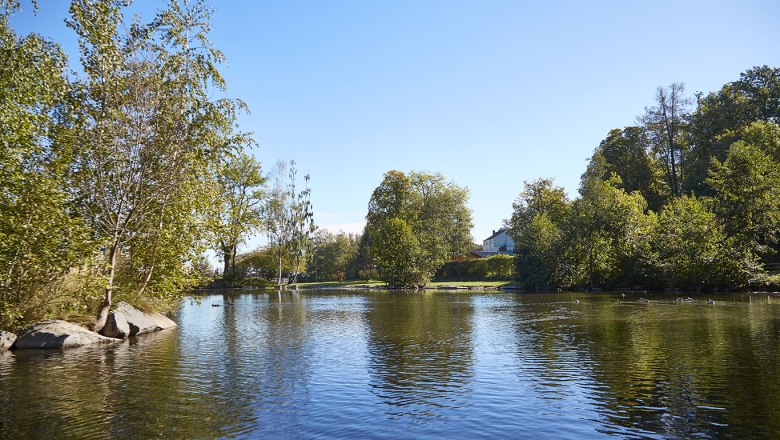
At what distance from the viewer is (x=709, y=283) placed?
5003cm

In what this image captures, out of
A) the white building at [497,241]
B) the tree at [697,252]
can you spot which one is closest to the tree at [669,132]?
the tree at [697,252]

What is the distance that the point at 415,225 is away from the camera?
309ft

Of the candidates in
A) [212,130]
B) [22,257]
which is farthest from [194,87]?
[22,257]

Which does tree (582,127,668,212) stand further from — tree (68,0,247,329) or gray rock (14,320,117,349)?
gray rock (14,320,117,349)

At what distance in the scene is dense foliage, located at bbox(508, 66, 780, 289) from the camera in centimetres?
4900

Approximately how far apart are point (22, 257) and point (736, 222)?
56.6 m

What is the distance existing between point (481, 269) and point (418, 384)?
249ft

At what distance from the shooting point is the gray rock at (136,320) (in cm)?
2743

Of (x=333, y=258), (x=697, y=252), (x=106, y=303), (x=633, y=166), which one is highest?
(x=633, y=166)

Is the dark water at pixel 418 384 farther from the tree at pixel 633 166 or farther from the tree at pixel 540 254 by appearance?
the tree at pixel 633 166

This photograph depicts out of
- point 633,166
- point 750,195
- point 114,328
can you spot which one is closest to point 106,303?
point 114,328

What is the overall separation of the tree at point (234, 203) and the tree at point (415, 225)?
68.6ft

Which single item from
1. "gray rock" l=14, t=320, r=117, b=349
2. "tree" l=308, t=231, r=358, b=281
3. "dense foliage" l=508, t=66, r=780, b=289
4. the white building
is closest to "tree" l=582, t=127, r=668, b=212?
"dense foliage" l=508, t=66, r=780, b=289

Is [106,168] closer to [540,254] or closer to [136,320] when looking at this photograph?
[136,320]
